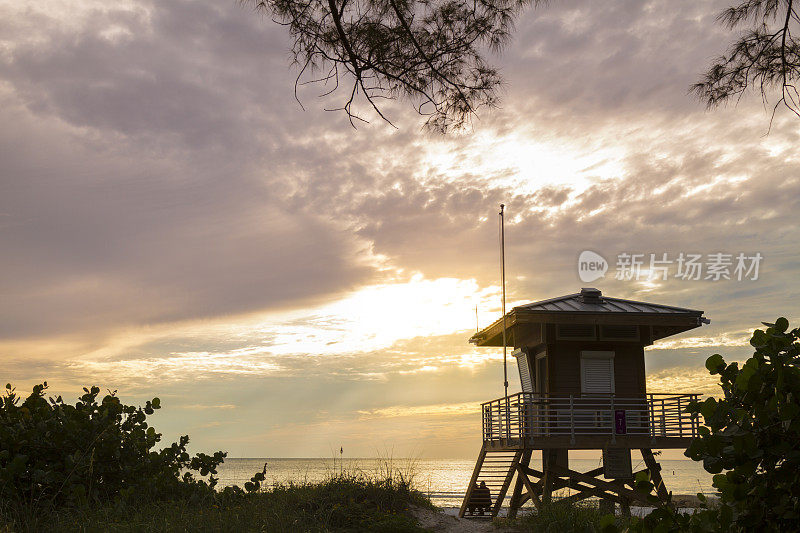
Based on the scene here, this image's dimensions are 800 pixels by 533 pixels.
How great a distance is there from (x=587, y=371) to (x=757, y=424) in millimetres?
18329

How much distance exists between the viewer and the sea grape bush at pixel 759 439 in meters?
3.81


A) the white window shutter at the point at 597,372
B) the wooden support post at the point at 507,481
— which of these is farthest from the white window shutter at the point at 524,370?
the wooden support post at the point at 507,481

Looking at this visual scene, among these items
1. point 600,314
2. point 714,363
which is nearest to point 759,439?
point 714,363

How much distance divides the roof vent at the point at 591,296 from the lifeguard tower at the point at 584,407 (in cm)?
3

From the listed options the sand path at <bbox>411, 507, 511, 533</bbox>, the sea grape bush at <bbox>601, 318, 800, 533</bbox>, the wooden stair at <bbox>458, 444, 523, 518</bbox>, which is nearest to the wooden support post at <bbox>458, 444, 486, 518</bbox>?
the wooden stair at <bbox>458, 444, 523, 518</bbox>

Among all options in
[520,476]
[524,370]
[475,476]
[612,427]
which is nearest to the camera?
[612,427]

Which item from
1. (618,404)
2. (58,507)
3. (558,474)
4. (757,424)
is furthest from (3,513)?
(618,404)

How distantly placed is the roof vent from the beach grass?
30.9 ft

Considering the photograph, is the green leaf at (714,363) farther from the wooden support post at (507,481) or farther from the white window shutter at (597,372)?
the white window shutter at (597,372)

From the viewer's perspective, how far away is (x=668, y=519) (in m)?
4.29

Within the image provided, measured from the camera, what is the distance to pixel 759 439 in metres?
3.89

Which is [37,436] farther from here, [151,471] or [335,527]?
[335,527]

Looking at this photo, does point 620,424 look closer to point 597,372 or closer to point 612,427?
point 612,427

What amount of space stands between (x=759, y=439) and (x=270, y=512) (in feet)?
32.9
